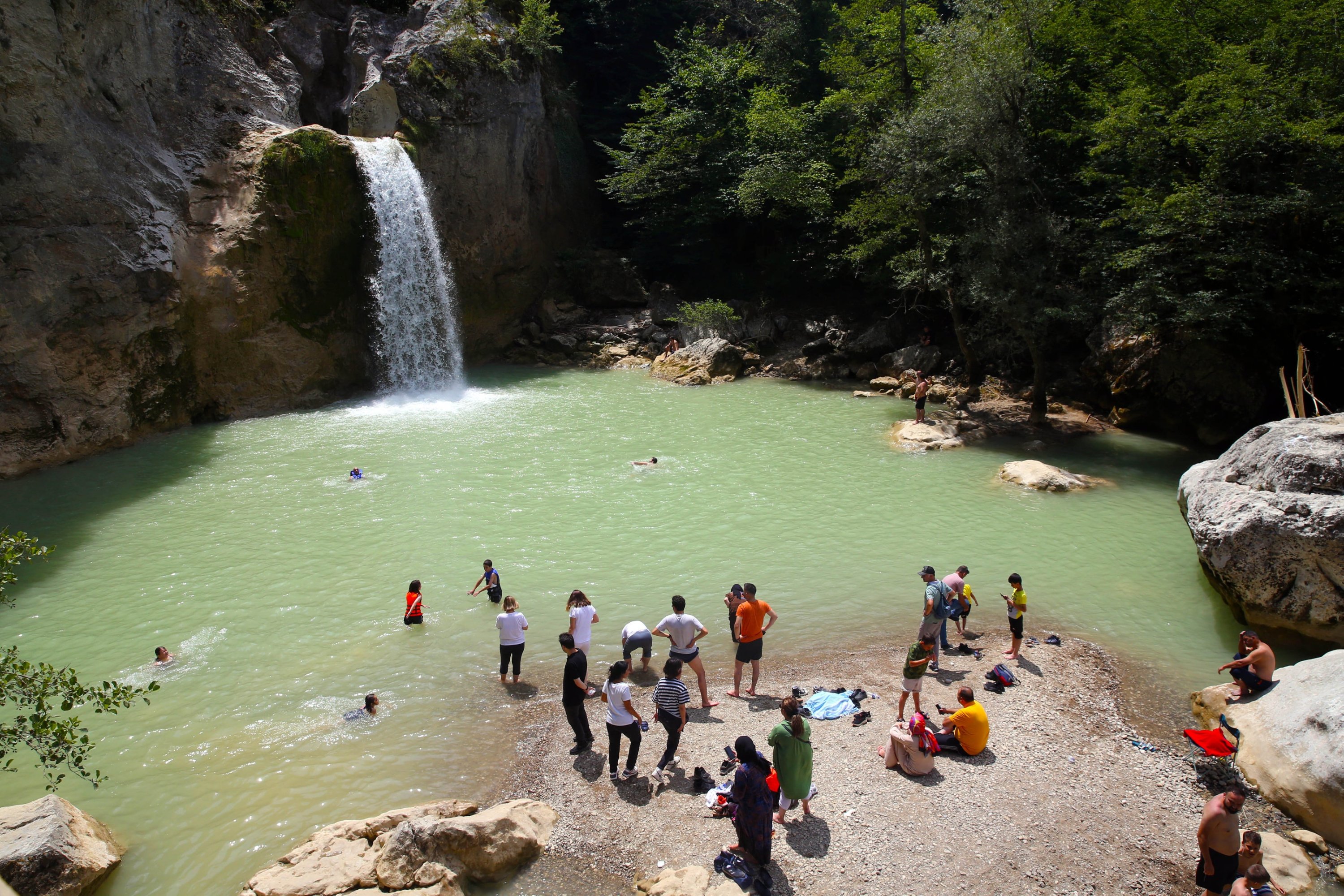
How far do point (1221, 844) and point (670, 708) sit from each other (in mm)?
4668

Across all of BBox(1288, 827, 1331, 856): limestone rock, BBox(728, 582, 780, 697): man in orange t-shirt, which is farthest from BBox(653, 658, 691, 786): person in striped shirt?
BBox(1288, 827, 1331, 856): limestone rock

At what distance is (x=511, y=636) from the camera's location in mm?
9086

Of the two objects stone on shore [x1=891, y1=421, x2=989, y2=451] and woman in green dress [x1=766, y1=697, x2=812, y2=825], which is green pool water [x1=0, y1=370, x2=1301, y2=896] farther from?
woman in green dress [x1=766, y1=697, x2=812, y2=825]

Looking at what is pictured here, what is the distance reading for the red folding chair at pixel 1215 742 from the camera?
7777 millimetres

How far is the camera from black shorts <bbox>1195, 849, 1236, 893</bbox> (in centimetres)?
593

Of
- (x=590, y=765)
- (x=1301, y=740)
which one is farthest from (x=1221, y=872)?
(x=590, y=765)

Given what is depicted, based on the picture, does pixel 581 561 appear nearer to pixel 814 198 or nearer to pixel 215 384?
pixel 215 384

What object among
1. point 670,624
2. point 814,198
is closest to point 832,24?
point 814,198

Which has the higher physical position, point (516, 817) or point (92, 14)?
point (92, 14)

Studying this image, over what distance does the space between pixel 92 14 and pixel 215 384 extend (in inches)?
363

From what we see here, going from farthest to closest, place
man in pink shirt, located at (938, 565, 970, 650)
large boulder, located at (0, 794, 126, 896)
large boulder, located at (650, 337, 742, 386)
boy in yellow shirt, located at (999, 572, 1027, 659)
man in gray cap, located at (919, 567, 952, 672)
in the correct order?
large boulder, located at (650, 337, 742, 386) → man in pink shirt, located at (938, 565, 970, 650) → boy in yellow shirt, located at (999, 572, 1027, 659) → man in gray cap, located at (919, 567, 952, 672) → large boulder, located at (0, 794, 126, 896)

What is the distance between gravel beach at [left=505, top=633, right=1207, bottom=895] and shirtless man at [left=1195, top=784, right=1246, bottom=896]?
264 millimetres

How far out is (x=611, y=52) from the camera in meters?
37.7

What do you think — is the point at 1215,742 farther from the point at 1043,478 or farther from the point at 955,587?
the point at 1043,478
